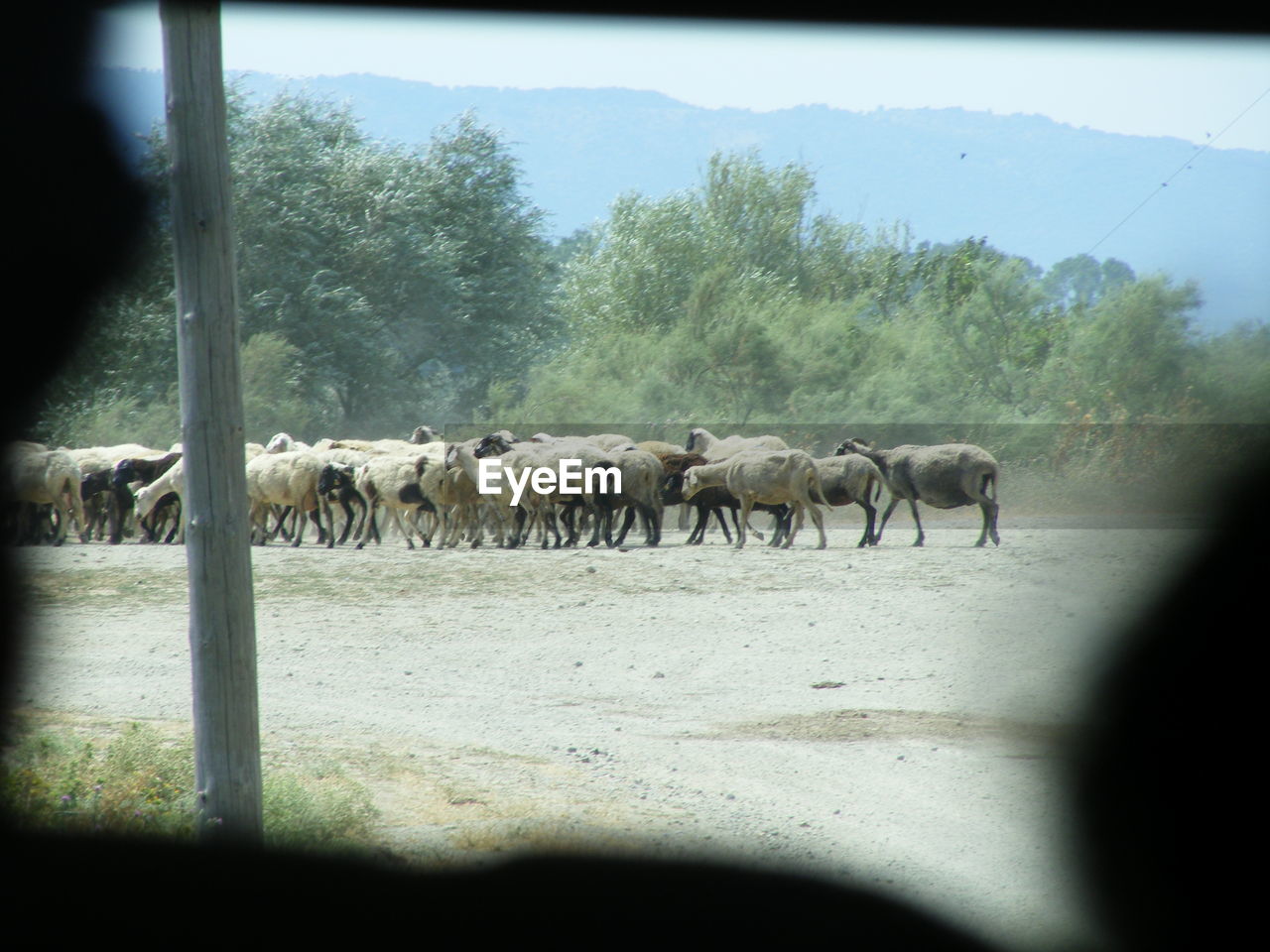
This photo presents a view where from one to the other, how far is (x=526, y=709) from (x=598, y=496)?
497 inches

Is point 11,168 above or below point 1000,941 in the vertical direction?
above

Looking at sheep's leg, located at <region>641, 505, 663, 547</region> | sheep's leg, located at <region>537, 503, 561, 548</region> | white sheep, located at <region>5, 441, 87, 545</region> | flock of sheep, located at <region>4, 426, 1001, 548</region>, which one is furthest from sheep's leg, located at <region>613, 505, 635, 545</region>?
white sheep, located at <region>5, 441, 87, 545</region>

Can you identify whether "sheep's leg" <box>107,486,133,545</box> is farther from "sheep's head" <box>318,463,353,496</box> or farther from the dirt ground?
"sheep's head" <box>318,463,353,496</box>

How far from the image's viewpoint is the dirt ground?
7359 millimetres

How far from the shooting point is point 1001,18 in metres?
5.67

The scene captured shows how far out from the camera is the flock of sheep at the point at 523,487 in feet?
76.8

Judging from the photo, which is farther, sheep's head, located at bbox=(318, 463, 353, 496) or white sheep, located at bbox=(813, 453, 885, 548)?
sheep's head, located at bbox=(318, 463, 353, 496)

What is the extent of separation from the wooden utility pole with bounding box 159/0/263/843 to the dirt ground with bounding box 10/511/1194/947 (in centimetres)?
120

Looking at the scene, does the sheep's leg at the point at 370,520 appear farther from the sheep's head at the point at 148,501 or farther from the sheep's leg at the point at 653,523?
the sheep's leg at the point at 653,523

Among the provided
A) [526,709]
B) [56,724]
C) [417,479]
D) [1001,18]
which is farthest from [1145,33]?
[417,479]

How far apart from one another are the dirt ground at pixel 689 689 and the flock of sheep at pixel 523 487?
2089mm

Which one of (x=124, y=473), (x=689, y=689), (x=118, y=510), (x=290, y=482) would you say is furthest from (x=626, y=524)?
(x=689, y=689)

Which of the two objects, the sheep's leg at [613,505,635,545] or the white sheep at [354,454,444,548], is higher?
the white sheep at [354,454,444,548]

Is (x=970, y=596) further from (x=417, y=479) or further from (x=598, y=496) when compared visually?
(x=417, y=479)
